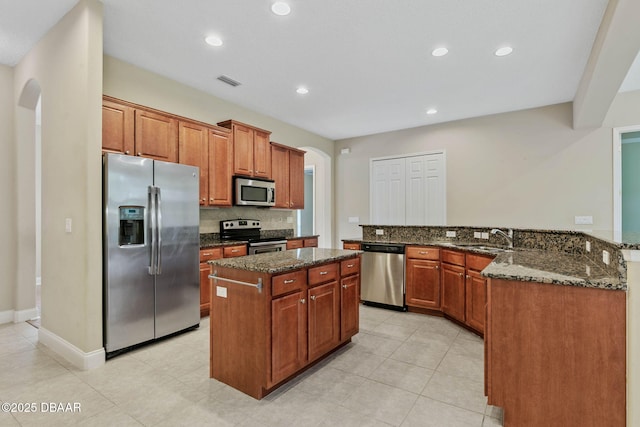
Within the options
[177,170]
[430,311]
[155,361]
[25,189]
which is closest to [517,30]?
[430,311]

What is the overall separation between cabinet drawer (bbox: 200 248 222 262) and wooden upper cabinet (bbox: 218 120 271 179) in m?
1.22

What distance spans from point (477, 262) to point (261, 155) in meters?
3.34

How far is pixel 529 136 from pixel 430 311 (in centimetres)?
318

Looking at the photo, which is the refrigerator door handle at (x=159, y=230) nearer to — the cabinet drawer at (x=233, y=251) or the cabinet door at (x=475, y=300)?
the cabinet drawer at (x=233, y=251)

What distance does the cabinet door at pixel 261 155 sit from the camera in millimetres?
4914

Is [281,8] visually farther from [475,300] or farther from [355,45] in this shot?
[475,300]

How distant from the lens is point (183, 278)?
3385 millimetres

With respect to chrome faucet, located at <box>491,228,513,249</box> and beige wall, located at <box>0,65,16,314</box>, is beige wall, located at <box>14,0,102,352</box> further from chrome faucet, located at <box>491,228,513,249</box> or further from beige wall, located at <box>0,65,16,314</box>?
chrome faucet, located at <box>491,228,513,249</box>

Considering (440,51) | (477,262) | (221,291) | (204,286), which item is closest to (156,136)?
(204,286)

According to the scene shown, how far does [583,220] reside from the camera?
4.63 metres

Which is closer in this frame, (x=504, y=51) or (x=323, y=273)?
(x=323, y=273)

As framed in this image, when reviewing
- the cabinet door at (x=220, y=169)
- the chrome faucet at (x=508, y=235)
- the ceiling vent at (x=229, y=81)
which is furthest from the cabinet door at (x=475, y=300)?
the ceiling vent at (x=229, y=81)

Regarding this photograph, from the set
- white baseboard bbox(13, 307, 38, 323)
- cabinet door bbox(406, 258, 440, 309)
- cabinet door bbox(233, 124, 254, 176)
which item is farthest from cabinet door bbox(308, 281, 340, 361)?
white baseboard bbox(13, 307, 38, 323)

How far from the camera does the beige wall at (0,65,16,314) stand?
3744mm
